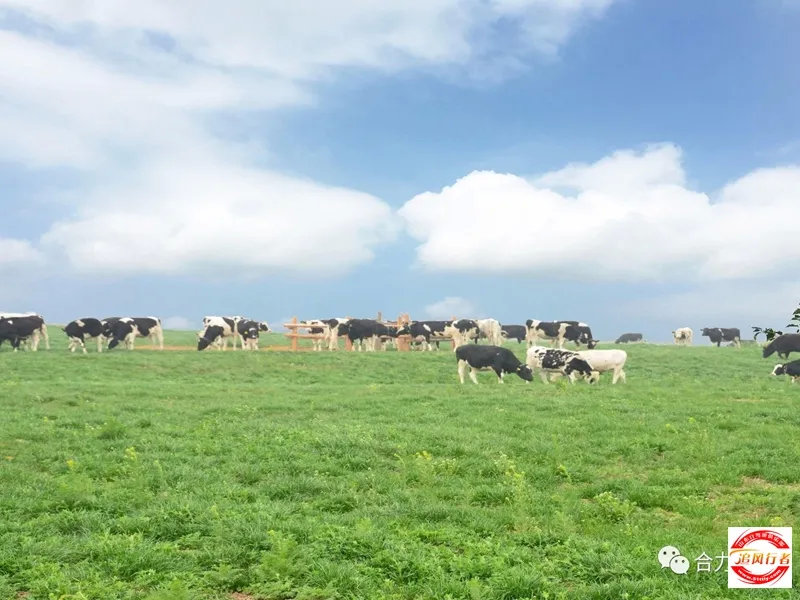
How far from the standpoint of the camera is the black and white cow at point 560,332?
4625cm

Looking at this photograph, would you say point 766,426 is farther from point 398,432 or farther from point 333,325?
point 333,325

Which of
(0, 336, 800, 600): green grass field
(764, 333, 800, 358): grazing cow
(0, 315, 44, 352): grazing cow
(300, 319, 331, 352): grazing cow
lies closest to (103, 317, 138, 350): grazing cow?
(0, 315, 44, 352): grazing cow

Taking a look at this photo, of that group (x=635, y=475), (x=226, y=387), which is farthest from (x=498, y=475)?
(x=226, y=387)

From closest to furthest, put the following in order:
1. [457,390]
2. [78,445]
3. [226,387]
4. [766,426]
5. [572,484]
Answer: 1. [572,484]
2. [78,445]
3. [766,426]
4. [457,390]
5. [226,387]

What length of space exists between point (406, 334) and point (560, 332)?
1054 cm

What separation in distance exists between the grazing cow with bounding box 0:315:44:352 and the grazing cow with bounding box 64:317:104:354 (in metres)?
1.81

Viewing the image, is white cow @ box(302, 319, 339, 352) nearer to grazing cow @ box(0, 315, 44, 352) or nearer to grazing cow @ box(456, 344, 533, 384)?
grazing cow @ box(0, 315, 44, 352)

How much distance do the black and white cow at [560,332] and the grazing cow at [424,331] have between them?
607 cm

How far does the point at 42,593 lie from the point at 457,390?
1776 centimetres

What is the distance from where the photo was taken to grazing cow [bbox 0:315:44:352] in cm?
3872

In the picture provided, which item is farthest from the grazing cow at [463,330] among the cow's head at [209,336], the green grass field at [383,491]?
the green grass field at [383,491]

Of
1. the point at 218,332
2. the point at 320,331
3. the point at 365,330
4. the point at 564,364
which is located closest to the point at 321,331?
the point at 320,331

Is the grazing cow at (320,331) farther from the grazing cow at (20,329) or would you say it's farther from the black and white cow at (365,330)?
the grazing cow at (20,329)

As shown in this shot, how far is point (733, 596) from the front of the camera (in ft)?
24.2
